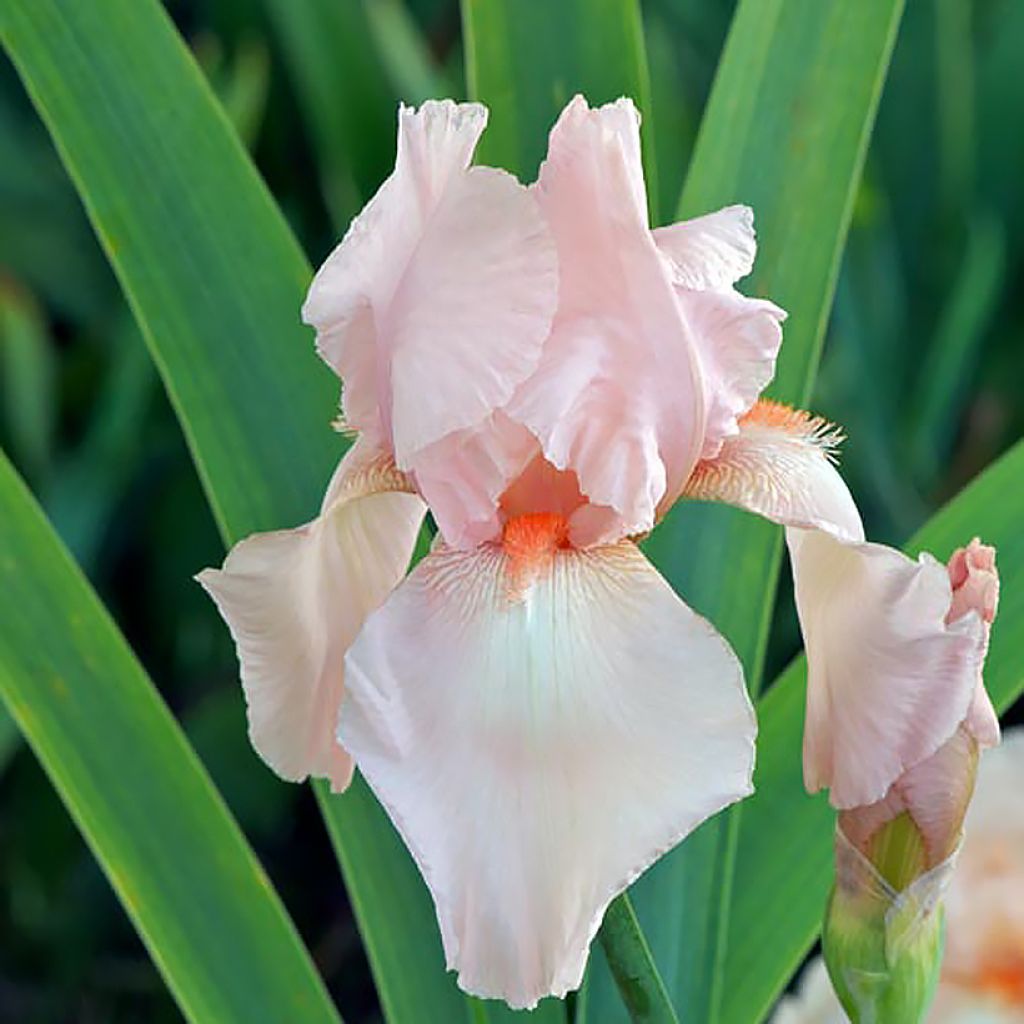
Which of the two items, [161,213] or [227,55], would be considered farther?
[227,55]

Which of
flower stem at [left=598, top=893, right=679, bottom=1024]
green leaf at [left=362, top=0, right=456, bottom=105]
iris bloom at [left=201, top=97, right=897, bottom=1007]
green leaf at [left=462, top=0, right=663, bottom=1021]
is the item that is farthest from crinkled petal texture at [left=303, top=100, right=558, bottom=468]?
green leaf at [left=362, top=0, right=456, bottom=105]

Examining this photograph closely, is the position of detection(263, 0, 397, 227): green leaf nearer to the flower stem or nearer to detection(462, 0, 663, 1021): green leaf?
detection(462, 0, 663, 1021): green leaf

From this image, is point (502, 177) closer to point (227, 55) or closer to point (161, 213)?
point (161, 213)

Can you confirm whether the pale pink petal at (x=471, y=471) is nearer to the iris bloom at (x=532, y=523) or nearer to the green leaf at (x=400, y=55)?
the iris bloom at (x=532, y=523)

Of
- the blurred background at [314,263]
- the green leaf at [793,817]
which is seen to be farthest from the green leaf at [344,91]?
the green leaf at [793,817]

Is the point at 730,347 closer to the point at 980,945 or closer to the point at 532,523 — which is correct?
the point at 532,523

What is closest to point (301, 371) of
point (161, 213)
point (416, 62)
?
point (161, 213)
